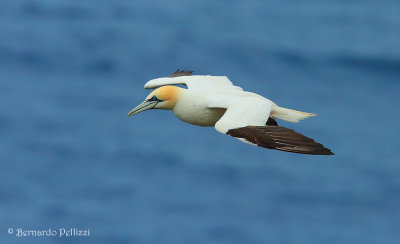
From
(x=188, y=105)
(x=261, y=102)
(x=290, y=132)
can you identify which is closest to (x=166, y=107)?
(x=188, y=105)

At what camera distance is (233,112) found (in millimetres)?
14984

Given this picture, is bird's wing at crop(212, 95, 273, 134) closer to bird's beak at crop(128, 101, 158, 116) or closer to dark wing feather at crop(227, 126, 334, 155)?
dark wing feather at crop(227, 126, 334, 155)

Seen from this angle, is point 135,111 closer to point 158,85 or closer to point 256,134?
point 158,85

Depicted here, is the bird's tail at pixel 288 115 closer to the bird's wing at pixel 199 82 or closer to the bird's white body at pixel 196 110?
the bird's white body at pixel 196 110

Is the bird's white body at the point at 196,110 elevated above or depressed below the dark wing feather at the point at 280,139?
above

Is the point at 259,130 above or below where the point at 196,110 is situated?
below

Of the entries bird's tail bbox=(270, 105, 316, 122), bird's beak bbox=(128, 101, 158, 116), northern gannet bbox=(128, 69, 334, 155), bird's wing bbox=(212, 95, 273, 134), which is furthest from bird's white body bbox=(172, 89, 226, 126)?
bird's tail bbox=(270, 105, 316, 122)

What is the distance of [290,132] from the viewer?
14227mm

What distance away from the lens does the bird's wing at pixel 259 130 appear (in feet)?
45.4

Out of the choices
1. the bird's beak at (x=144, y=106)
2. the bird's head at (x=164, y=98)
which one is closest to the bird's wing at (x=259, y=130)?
the bird's head at (x=164, y=98)

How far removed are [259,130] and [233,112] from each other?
716 mm

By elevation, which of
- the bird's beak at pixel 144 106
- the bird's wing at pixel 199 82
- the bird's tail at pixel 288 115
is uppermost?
the bird's wing at pixel 199 82

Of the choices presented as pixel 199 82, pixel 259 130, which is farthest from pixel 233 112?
pixel 199 82

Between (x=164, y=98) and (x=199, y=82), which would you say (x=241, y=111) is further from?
(x=199, y=82)
